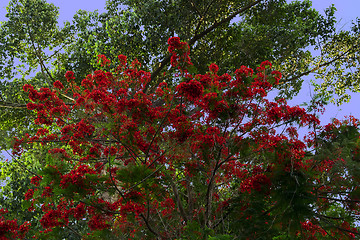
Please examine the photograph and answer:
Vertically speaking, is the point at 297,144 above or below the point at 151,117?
below

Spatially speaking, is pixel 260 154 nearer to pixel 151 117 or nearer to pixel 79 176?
pixel 151 117

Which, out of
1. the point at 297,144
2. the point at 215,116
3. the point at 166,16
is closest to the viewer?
the point at 297,144

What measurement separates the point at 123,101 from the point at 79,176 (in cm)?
167

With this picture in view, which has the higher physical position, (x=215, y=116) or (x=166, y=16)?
(x=166, y=16)

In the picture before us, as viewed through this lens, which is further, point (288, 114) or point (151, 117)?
point (151, 117)

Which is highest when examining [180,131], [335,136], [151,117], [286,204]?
[151,117]

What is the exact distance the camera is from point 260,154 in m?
6.02

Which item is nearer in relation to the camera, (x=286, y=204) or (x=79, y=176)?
(x=286, y=204)

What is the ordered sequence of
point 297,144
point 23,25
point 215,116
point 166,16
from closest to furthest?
point 297,144, point 215,116, point 166,16, point 23,25

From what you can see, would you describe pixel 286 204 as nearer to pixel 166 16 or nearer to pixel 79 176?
pixel 79 176

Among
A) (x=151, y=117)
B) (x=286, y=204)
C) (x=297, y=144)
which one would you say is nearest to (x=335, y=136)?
(x=297, y=144)

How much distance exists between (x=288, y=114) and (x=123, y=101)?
3015mm

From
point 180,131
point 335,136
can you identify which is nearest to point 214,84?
point 180,131

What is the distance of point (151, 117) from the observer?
6207 mm
